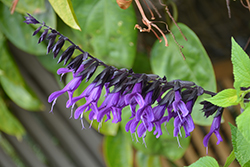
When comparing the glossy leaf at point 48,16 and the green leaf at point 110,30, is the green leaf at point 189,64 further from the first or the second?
the glossy leaf at point 48,16

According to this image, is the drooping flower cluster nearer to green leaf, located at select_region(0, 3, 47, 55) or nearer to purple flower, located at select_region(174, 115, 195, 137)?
purple flower, located at select_region(174, 115, 195, 137)

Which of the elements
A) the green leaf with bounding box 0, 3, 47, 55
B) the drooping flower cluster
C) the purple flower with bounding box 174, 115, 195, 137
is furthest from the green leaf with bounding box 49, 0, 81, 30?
the green leaf with bounding box 0, 3, 47, 55

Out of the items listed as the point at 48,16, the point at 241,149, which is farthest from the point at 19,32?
the point at 241,149

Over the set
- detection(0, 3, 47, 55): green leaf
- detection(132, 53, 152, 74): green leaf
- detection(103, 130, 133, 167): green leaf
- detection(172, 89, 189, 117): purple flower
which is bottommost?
detection(103, 130, 133, 167): green leaf

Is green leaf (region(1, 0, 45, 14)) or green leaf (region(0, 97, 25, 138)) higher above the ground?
green leaf (region(1, 0, 45, 14))

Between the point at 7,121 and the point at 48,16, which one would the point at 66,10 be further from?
the point at 7,121

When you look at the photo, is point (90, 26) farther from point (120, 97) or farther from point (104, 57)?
point (120, 97)

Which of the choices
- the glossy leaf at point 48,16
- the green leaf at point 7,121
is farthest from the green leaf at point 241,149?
the green leaf at point 7,121

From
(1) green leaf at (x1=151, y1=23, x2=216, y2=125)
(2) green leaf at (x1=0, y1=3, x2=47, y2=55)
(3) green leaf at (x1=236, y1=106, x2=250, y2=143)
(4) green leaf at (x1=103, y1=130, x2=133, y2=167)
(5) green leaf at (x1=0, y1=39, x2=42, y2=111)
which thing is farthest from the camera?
(4) green leaf at (x1=103, y1=130, x2=133, y2=167)
